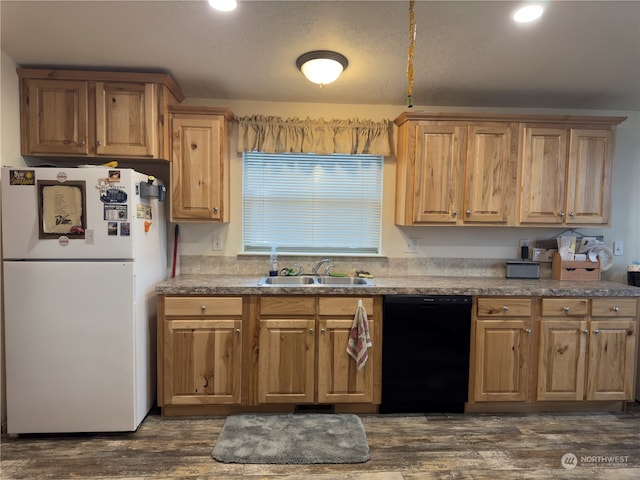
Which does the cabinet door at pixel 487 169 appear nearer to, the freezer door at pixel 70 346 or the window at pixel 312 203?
the window at pixel 312 203

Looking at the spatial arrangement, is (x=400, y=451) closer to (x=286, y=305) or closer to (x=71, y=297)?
(x=286, y=305)

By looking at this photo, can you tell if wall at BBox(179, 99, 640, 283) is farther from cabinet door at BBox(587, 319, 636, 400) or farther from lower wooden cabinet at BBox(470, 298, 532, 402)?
cabinet door at BBox(587, 319, 636, 400)

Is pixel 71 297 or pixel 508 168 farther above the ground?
pixel 508 168

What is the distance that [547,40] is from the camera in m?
2.13

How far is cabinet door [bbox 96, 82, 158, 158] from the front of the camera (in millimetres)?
2422

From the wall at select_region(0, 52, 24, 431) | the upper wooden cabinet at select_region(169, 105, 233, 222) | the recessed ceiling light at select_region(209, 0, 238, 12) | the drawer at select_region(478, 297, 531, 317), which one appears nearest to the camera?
the recessed ceiling light at select_region(209, 0, 238, 12)

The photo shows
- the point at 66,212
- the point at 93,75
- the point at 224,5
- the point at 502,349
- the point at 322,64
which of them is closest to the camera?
the point at 224,5

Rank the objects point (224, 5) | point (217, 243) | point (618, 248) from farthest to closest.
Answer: point (618, 248)
point (217, 243)
point (224, 5)

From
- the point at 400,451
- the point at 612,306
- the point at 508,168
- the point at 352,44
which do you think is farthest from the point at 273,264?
the point at 612,306

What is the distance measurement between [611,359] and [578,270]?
28.5 inches

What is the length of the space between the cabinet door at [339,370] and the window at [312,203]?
80 cm

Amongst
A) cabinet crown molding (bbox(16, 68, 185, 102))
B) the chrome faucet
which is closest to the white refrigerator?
cabinet crown molding (bbox(16, 68, 185, 102))

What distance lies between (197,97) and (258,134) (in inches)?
23.6

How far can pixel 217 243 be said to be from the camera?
2.99 metres
